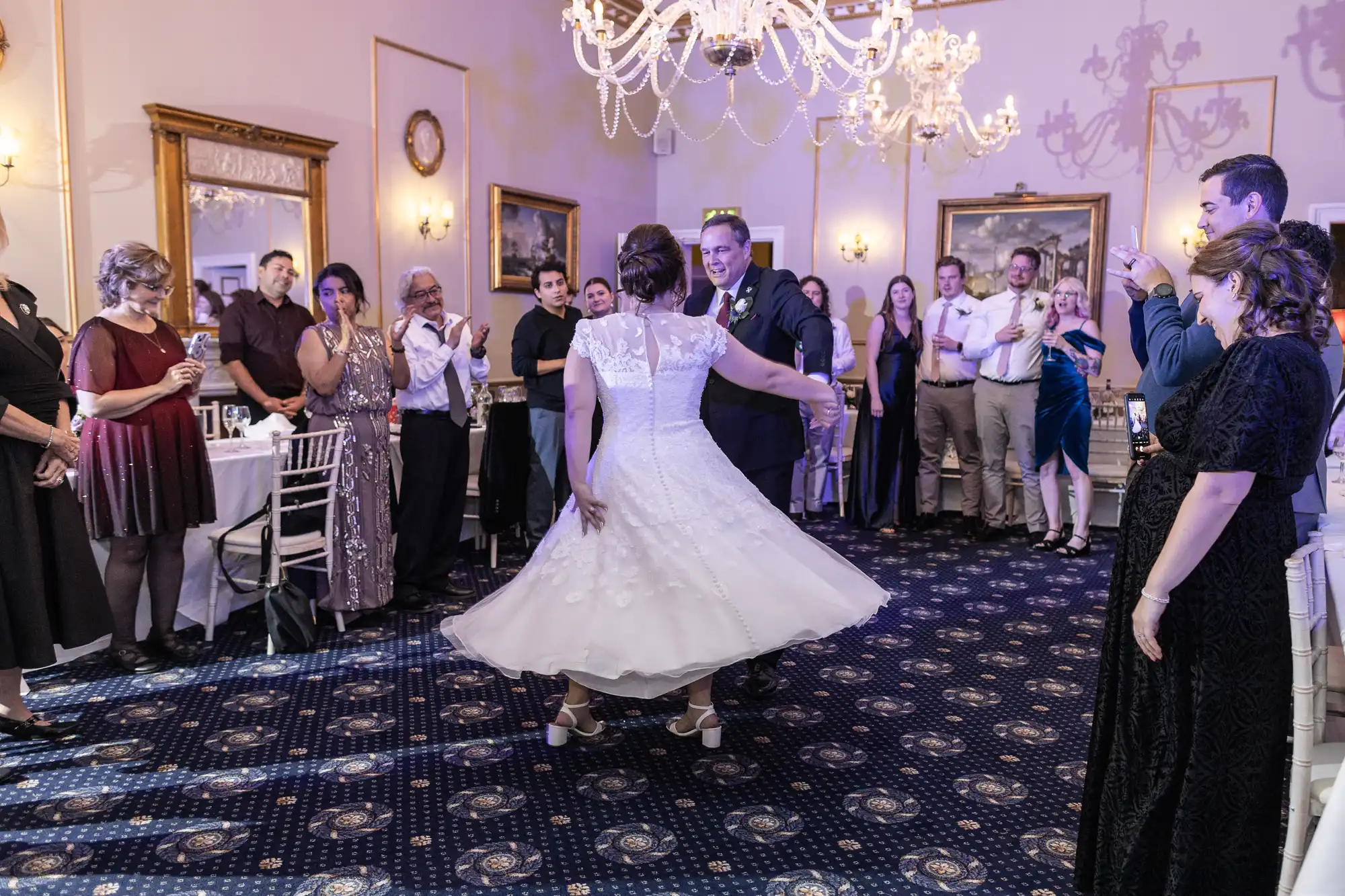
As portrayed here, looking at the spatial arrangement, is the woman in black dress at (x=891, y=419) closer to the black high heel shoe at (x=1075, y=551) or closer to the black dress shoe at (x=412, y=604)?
the black high heel shoe at (x=1075, y=551)

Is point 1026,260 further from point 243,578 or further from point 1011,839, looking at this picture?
point 243,578

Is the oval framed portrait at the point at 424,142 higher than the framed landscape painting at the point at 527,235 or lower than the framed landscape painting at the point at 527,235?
higher

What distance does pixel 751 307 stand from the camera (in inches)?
137

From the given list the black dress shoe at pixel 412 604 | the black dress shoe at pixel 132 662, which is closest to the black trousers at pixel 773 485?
the black dress shoe at pixel 412 604

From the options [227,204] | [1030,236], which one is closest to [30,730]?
[227,204]

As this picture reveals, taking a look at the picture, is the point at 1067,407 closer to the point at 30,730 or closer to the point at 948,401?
the point at 948,401

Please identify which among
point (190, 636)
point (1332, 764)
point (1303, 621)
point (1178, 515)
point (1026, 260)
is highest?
point (1026, 260)

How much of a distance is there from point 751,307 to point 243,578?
2.89 meters

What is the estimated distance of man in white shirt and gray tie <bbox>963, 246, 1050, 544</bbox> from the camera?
613cm

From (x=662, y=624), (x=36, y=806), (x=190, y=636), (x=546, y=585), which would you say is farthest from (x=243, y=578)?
(x=662, y=624)

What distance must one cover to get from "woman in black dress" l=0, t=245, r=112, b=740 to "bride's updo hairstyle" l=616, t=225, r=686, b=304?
6.03ft

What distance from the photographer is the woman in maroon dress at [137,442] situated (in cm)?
356

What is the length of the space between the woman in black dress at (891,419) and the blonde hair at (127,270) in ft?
14.8

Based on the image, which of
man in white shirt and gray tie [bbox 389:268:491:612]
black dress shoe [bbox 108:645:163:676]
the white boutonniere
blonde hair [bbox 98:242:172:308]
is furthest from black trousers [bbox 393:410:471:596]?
the white boutonniere
